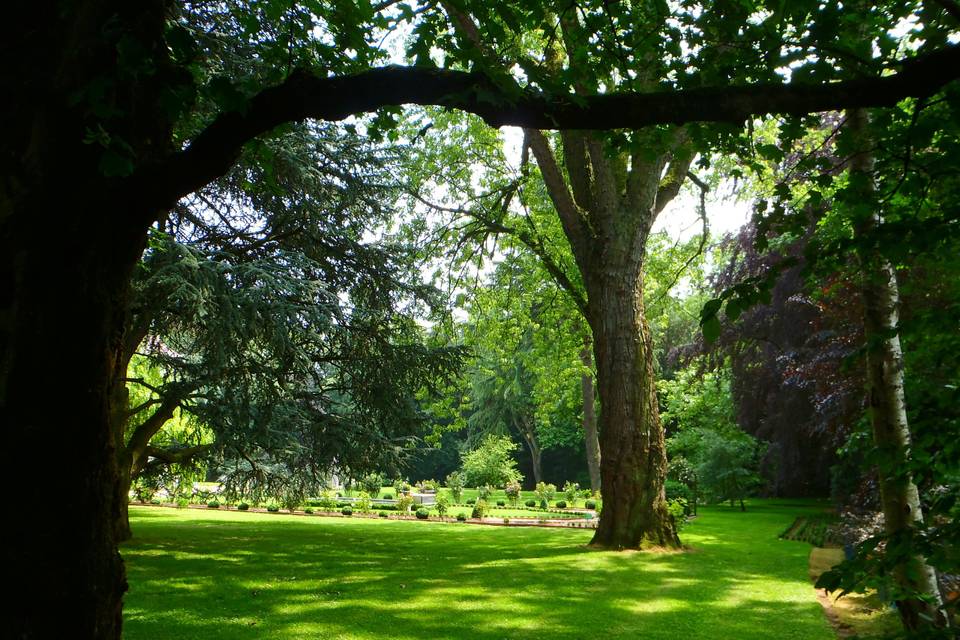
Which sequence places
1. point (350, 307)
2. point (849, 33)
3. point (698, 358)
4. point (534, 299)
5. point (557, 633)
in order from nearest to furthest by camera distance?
1. point (849, 33)
2. point (557, 633)
3. point (350, 307)
4. point (534, 299)
5. point (698, 358)

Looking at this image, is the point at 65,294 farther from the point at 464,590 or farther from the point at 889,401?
the point at 464,590

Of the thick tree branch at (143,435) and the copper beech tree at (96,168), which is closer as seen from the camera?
the copper beech tree at (96,168)

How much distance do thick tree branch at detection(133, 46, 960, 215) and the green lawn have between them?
449 cm

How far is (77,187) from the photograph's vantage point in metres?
2.29

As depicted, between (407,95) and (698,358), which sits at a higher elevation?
(698,358)

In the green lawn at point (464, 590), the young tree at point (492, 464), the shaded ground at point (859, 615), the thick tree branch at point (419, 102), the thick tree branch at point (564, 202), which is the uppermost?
the thick tree branch at point (564, 202)

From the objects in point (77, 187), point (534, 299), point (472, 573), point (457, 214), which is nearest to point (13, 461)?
point (77, 187)

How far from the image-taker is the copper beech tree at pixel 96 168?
2.16m

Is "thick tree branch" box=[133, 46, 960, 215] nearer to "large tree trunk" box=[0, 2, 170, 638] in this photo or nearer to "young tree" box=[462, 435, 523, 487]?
"large tree trunk" box=[0, 2, 170, 638]

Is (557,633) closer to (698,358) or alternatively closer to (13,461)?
(13,461)

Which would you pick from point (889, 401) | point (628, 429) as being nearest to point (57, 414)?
point (889, 401)

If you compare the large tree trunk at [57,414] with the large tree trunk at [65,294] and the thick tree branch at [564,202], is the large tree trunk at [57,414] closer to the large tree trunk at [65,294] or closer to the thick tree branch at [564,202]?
the large tree trunk at [65,294]

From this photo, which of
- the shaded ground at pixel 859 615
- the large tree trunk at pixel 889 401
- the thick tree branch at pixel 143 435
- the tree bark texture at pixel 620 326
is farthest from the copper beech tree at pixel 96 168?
the thick tree branch at pixel 143 435

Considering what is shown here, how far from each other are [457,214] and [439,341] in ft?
9.87
